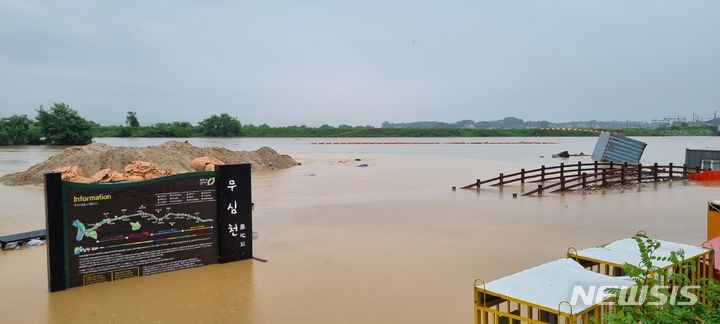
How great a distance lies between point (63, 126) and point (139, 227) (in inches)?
2998

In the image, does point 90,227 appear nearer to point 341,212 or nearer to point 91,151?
point 341,212

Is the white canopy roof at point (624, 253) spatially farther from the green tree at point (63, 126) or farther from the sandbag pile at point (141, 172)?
the green tree at point (63, 126)

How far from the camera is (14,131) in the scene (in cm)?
7988

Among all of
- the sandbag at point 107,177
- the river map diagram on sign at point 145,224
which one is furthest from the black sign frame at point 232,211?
the sandbag at point 107,177

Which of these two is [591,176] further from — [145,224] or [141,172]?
[145,224]

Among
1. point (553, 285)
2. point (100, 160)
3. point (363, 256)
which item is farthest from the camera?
point (100, 160)

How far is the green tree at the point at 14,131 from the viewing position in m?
78.9

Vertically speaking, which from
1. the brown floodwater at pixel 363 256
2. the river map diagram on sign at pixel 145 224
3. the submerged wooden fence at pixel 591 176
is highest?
the river map diagram on sign at pixel 145 224

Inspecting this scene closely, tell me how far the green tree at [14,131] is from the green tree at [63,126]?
20.5 feet

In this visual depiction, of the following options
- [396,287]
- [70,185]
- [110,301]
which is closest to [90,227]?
[70,185]

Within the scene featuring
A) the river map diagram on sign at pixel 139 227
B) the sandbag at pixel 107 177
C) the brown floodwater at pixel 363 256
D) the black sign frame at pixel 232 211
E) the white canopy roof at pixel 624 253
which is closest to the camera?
the white canopy roof at pixel 624 253

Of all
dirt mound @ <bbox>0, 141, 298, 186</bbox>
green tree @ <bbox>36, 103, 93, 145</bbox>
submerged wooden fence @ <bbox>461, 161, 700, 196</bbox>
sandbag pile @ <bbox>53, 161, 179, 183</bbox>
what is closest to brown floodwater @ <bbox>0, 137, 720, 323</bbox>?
submerged wooden fence @ <bbox>461, 161, 700, 196</bbox>

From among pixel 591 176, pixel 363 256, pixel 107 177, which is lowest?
pixel 363 256

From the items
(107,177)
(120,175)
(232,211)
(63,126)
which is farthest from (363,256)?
(63,126)
